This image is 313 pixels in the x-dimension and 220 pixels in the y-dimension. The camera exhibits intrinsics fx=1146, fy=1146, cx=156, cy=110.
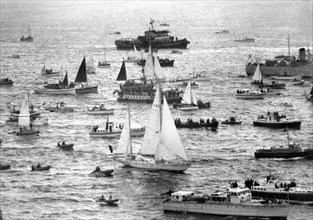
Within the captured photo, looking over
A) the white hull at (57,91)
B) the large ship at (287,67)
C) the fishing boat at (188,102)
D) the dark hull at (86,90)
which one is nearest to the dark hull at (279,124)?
the fishing boat at (188,102)

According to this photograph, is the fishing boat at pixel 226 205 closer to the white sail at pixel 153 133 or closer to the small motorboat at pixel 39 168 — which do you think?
the white sail at pixel 153 133

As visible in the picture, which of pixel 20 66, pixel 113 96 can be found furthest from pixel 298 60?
pixel 20 66

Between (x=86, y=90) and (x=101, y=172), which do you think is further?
(x=86, y=90)

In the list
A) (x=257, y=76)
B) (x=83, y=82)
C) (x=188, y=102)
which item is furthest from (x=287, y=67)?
(x=188, y=102)

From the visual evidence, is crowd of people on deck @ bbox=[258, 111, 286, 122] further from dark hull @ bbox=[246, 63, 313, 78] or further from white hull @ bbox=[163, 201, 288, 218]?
dark hull @ bbox=[246, 63, 313, 78]

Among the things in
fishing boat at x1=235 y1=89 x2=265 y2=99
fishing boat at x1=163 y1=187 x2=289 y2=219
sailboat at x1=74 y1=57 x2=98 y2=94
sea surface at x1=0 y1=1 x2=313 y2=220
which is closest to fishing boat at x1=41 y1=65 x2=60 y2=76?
sea surface at x1=0 y1=1 x2=313 y2=220

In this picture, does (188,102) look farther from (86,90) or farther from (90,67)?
(90,67)

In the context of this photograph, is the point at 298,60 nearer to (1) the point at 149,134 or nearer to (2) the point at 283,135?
(2) the point at 283,135
